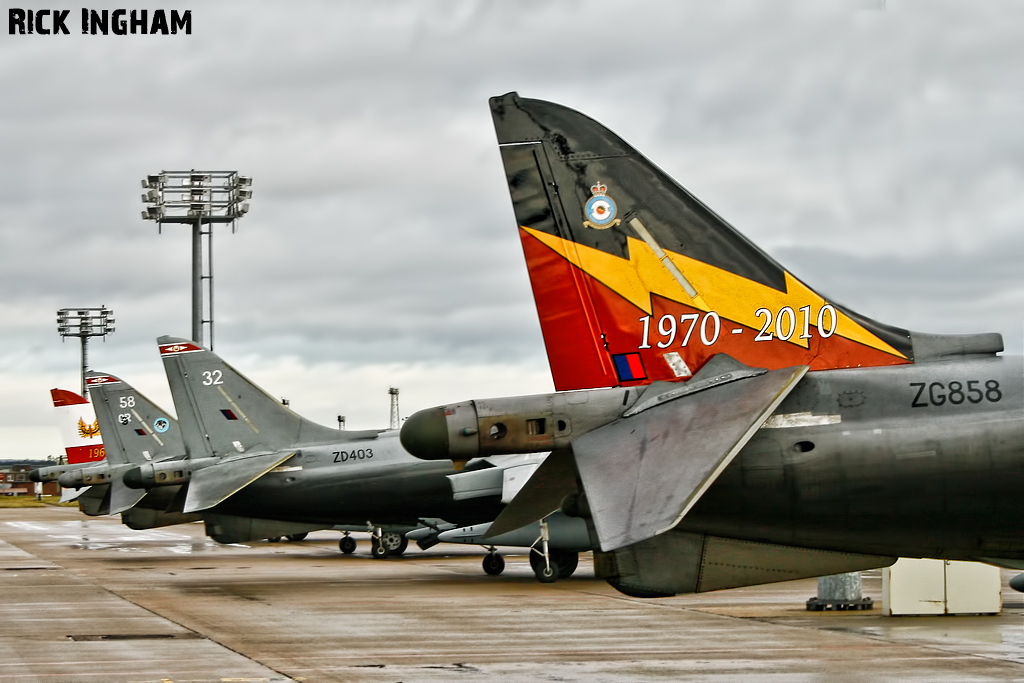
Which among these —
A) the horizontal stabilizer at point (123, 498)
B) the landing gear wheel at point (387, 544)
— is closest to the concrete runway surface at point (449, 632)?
the landing gear wheel at point (387, 544)

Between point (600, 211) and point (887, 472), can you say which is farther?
point (600, 211)

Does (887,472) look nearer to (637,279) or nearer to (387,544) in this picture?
(637,279)

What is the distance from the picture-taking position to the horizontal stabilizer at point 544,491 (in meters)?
9.46

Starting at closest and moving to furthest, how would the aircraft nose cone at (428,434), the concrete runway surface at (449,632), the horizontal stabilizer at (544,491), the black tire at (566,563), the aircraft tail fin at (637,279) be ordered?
1. the aircraft nose cone at (428,434)
2. the aircraft tail fin at (637,279)
3. the horizontal stabilizer at (544,491)
4. the concrete runway surface at (449,632)
5. the black tire at (566,563)

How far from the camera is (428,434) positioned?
8320 mm

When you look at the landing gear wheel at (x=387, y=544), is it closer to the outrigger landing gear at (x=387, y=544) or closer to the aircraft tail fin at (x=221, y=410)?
the outrigger landing gear at (x=387, y=544)

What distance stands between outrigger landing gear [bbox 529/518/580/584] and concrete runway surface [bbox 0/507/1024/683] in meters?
0.28

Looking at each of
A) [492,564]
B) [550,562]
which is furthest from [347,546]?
[550,562]

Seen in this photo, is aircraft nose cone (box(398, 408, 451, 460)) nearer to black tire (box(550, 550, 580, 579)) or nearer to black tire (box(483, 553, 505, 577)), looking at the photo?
black tire (box(550, 550, 580, 579))

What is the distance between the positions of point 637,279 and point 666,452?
1914mm

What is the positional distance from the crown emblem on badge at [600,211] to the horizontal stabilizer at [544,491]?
1801 millimetres

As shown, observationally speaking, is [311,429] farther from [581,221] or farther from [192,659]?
[581,221]

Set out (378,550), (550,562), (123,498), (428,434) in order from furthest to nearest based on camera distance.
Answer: (123,498)
(378,550)
(550,562)
(428,434)

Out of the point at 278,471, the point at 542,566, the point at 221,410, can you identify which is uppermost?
the point at 221,410
